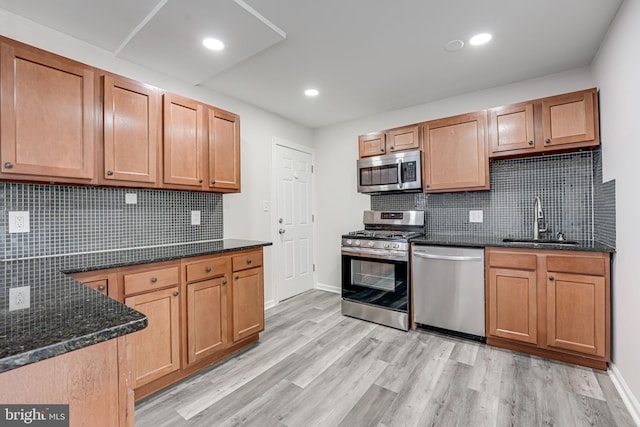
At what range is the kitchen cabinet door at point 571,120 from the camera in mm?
2322

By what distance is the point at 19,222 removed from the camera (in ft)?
6.14

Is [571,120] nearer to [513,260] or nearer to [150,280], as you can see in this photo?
[513,260]

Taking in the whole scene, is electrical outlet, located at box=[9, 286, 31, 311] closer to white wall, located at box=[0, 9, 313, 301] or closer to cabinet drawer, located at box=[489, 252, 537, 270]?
white wall, located at box=[0, 9, 313, 301]

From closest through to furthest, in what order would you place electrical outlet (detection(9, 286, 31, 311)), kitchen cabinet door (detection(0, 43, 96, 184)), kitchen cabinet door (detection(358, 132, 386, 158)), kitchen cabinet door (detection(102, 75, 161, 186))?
electrical outlet (detection(9, 286, 31, 311)) < kitchen cabinet door (detection(0, 43, 96, 184)) < kitchen cabinet door (detection(102, 75, 161, 186)) < kitchen cabinet door (detection(358, 132, 386, 158))

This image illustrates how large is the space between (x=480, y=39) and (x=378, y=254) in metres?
2.02

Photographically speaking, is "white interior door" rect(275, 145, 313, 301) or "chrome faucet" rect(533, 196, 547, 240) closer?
"chrome faucet" rect(533, 196, 547, 240)

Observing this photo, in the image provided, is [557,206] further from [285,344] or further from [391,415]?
[285,344]

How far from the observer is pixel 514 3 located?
5.93 ft

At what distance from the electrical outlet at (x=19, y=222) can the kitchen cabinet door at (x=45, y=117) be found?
36 centimetres

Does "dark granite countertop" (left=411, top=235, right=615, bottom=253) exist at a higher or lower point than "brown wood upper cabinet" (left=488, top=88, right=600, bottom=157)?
lower

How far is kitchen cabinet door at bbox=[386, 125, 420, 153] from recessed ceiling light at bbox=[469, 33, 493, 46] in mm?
985

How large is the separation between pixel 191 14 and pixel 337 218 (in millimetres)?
2953

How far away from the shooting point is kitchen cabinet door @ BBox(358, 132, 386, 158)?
338 cm

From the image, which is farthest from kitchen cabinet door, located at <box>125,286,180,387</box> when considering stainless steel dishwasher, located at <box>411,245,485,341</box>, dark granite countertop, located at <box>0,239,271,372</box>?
stainless steel dishwasher, located at <box>411,245,485,341</box>
